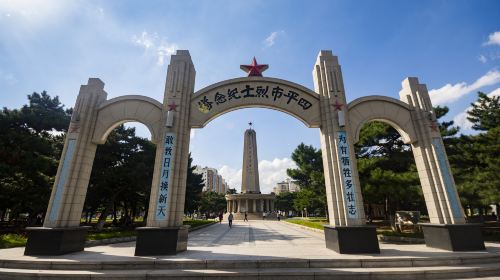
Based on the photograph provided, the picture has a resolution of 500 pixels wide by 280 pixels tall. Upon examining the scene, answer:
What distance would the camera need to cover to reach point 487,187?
11.2 metres

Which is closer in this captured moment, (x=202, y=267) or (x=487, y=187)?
(x=202, y=267)

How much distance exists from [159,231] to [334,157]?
673 centimetres

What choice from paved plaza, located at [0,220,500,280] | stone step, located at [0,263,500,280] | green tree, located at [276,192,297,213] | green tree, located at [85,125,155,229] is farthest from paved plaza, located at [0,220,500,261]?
green tree, located at [276,192,297,213]

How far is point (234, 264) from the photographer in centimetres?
698

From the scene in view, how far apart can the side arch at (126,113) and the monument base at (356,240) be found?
776cm

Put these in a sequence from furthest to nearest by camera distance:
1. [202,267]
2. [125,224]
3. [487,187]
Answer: [125,224] → [487,187] → [202,267]

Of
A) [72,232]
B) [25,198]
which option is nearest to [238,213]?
[25,198]

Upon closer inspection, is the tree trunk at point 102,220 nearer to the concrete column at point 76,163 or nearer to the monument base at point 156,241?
the concrete column at point 76,163

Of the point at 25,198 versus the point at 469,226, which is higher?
the point at 25,198

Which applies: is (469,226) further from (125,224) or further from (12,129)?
(125,224)

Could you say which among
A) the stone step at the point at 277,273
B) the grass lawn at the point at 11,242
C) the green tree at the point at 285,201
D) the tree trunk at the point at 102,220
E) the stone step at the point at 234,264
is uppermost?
the green tree at the point at 285,201

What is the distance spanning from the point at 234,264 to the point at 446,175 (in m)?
8.42

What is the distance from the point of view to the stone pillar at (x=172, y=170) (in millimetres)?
8241

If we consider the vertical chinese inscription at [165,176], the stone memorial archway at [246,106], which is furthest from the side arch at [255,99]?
the vertical chinese inscription at [165,176]
